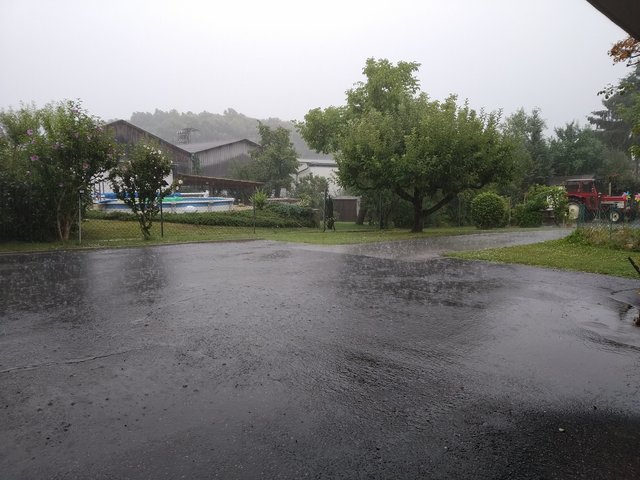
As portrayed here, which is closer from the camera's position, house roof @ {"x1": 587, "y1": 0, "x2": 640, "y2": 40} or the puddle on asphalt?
house roof @ {"x1": 587, "y1": 0, "x2": 640, "y2": 40}

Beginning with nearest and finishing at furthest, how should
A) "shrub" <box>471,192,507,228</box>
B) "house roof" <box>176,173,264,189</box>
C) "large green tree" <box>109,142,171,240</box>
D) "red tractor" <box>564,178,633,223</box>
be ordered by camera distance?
"large green tree" <box>109,142,171,240</box>, "shrub" <box>471,192,507,228</box>, "red tractor" <box>564,178,633,223</box>, "house roof" <box>176,173,264,189</box>

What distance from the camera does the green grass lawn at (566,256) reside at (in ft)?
33.2

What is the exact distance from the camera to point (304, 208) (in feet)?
86.7

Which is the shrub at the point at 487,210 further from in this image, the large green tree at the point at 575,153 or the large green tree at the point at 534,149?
the large green tree at the point at 575,153

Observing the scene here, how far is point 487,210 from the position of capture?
1009 inches

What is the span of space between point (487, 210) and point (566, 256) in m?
14.2

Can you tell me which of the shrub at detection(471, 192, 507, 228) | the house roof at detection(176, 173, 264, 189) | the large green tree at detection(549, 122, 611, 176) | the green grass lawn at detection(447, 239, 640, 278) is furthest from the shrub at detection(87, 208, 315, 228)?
the large green tree at detection(549, 122, 611, 176)

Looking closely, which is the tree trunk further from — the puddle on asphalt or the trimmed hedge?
the puddle on asphalt

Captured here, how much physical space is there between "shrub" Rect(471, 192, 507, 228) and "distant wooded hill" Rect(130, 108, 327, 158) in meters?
64.2

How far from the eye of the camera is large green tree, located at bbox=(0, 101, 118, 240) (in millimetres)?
14938

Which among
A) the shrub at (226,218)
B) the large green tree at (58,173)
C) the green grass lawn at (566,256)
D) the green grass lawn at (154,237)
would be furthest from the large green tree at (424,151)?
the large green tree at (58,173)

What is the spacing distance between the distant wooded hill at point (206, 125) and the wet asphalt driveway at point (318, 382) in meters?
82.3

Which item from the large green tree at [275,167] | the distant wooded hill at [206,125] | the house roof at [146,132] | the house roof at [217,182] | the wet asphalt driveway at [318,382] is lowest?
the wet asphalt driveway at [318,382]

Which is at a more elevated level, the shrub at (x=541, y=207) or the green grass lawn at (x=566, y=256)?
the shrub at (x=541, y=207)
